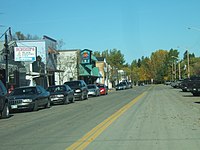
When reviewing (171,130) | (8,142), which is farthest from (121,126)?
(8,142)

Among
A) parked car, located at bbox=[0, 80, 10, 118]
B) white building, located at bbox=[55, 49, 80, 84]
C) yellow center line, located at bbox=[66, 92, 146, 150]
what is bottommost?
yellow center line, located at bbox=[66, 92, 146, 150]

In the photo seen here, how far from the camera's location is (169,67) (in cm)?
15300

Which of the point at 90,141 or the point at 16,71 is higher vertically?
the point at 16,71

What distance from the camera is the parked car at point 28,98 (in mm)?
22359

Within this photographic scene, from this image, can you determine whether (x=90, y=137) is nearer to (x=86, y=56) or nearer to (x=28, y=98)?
(x=28, y=98)

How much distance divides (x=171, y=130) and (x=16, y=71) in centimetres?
2995

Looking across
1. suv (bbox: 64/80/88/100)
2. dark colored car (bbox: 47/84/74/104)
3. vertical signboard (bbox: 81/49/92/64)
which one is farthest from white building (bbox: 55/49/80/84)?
dark colored car (bbox: 47/84/74/104)

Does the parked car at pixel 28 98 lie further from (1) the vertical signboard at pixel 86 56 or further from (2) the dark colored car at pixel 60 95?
(1) the vertical signboard at pixel 86 56

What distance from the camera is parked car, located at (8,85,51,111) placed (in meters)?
22.4

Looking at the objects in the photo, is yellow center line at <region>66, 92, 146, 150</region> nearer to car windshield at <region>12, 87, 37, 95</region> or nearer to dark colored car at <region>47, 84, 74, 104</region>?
car windshield at <region>12, 87, 37, 95</region>

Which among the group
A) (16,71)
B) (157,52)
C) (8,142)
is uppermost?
(157,52)

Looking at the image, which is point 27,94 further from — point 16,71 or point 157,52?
point 157,52

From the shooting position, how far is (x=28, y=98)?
22438mm

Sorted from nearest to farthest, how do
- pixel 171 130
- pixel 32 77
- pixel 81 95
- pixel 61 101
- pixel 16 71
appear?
pixel 171 130 → pixel 61 101 → pixel 81 95 → pixel 16 71 → pixel 32 77
